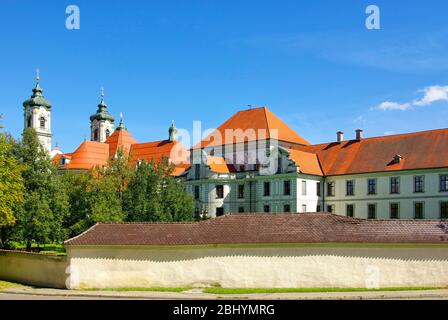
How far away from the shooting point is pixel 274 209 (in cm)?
5956

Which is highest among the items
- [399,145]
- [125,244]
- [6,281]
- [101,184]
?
[399,145]

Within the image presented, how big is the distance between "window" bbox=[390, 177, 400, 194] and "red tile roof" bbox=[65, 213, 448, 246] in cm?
3056

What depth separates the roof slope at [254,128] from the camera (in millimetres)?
67125

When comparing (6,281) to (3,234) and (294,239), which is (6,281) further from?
(294,239)

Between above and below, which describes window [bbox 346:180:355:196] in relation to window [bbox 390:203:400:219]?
above

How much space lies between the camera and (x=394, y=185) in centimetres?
5594

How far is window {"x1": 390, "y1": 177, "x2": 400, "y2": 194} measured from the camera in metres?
55.7

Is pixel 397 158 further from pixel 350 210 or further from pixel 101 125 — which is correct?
pixel 101 125

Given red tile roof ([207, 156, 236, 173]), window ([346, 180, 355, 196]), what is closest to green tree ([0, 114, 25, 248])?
red tile roof ([207, 156, 236, 173])

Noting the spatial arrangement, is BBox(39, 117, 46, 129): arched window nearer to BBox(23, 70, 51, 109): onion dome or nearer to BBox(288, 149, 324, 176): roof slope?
BBox(23, 70, 51, 109): onion dome

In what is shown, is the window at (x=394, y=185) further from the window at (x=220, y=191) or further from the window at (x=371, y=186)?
the window at (x=220, y=191)

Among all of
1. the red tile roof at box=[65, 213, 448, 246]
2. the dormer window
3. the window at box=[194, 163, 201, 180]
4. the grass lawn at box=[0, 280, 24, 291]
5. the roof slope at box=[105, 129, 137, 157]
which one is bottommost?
the grass lawn at box=[0, 280, 24, 291]

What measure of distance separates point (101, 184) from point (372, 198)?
28536 millimetres
